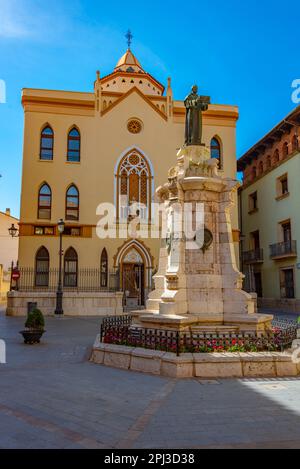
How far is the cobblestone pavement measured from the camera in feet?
14.4

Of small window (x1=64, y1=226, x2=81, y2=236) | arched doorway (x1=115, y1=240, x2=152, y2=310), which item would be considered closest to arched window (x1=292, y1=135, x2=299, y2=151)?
arched doorway (x1=115, y1=240, x2=152, y2=310)

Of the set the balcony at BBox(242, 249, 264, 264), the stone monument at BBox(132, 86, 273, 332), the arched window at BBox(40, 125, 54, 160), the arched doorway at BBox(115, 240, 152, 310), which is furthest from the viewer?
the balcony at BBox(242, 249, 264, 264)

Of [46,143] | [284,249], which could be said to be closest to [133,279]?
[284,249]

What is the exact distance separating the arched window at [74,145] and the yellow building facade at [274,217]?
14.2m

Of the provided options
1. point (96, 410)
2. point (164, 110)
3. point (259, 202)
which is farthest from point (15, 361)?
point (259, 202)

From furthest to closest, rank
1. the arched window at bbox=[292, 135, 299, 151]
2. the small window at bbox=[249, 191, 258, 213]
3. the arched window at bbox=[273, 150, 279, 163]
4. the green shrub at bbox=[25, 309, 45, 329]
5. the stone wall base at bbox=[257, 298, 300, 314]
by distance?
the small window at bbox=[249, 191, 258, 213], the arched window at bbox=[273, 150, 279, 163], the arched window at bbox=[292, 135, 299, 151], the stone wall base at bbox=[257, 298, 300, 314], the green shrub at bbox=[25, 309, 45, 329]

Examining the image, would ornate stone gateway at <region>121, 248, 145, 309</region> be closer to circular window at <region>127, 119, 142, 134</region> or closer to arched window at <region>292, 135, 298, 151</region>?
→ circular window at <region>127, 119, 142, 134</region>

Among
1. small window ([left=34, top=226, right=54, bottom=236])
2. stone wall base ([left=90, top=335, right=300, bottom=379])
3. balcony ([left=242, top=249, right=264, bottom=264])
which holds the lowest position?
stone wall base ([left=90, top=335, right=300, bottom=379])

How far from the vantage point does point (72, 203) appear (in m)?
27.7

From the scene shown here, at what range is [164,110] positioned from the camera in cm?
2997

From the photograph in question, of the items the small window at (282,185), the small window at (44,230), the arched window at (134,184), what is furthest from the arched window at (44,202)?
the small window at (282,185)

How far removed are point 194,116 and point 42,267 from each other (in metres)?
18.0

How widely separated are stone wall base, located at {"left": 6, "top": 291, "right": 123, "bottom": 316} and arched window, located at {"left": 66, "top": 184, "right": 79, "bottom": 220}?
6.80 metres
